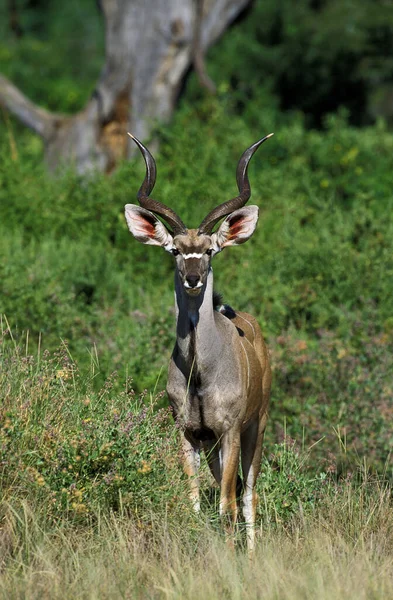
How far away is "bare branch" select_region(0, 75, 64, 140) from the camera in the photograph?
52.7 feet

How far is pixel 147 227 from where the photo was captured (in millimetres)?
6836

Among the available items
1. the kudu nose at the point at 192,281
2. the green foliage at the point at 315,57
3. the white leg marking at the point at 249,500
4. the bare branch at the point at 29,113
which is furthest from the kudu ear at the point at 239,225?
the green foliage at the point at 315,57

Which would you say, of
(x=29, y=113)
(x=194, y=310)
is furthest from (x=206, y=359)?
(x=29, y=113)

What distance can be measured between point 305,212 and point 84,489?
279 inches

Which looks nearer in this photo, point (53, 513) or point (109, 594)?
point (109, 594)

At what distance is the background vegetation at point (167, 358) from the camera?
5523 mm

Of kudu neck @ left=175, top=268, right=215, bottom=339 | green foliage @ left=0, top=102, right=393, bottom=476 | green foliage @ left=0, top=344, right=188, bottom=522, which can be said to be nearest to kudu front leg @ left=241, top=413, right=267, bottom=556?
green foliage @ left=0, top=102, right=393, bottom=476

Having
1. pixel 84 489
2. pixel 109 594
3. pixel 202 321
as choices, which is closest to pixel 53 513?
pixel 84 489

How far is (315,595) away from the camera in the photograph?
4977 mm

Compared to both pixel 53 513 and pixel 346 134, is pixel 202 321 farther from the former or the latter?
pixel 346 134

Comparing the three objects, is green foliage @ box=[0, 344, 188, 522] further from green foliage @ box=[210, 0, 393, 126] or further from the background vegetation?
green foliage @ box=[210, 0, 393, 126]

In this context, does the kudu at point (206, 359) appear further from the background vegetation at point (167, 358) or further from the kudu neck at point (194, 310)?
the background vegetation at point (167, 358)

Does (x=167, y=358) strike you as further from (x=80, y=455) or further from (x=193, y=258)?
(x=80, y=455)

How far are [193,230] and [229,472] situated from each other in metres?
1.41
